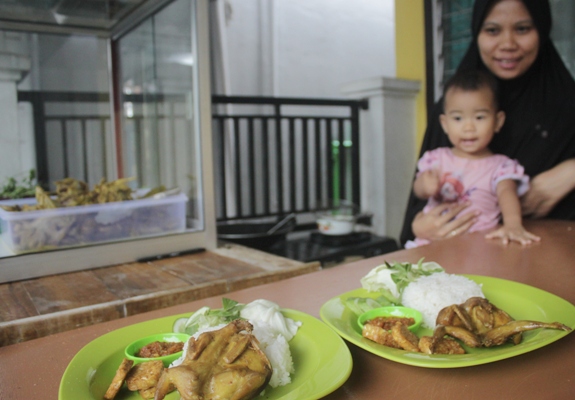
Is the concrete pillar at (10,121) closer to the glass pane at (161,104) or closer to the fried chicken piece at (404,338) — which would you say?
the glass pane at (161,104)

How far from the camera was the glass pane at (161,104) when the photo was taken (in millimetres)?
1453

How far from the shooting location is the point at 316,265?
4.02ft

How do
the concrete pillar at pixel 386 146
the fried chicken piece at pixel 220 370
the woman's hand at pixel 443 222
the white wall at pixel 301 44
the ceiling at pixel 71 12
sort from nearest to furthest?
1. the fried chicken piece at pixel 220 370
2. the ceiling at pixel 71 12
3. the woman's hand at pixel 443 222
4. the concrete pillar at pixel 386 146
5. the white wall at pixel 301 44

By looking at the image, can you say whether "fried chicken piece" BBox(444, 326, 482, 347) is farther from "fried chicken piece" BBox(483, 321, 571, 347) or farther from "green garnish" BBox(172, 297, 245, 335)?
"green garnish" BBox(172, 297, 245, 335)

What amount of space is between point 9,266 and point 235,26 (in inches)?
167

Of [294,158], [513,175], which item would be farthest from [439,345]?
[294,158]

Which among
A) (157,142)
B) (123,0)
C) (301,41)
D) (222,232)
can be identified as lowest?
(222,232)

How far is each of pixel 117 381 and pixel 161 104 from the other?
3.83 ft

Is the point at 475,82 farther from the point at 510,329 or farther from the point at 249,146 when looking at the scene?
the point at 249,146

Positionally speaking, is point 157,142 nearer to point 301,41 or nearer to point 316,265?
point 316,265

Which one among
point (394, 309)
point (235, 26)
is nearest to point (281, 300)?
point (394, 309)

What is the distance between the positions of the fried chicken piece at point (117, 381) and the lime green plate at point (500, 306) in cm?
26

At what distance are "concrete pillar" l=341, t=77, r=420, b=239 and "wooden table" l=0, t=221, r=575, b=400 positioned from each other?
2424mm

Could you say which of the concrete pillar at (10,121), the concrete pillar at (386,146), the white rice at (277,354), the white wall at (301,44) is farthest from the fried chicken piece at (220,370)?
the white wall at (301,44)
